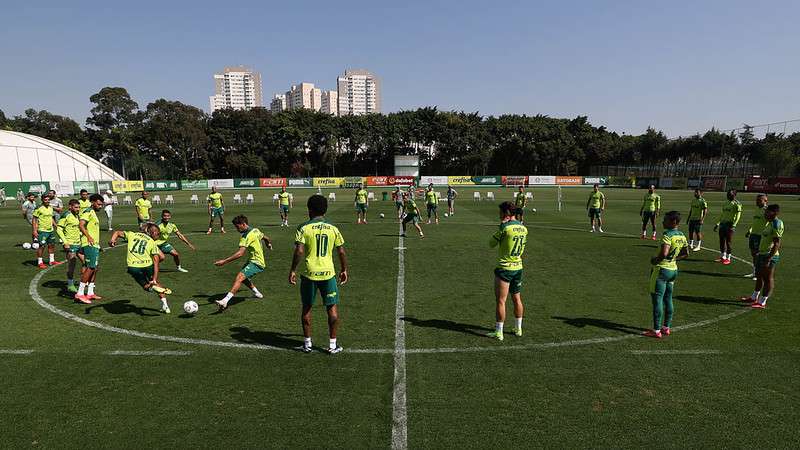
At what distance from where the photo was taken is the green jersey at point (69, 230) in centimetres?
1052

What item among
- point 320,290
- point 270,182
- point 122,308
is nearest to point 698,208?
point 320,290

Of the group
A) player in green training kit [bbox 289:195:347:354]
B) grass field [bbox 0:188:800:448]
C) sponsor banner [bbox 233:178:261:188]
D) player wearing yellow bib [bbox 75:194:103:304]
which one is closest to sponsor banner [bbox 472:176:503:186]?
sponsor banner [bbox 233:178:261:188]

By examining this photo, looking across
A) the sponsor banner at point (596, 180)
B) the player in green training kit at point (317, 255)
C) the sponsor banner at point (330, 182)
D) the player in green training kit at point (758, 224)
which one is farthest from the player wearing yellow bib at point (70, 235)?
the sponsor banner at point (596, 180)

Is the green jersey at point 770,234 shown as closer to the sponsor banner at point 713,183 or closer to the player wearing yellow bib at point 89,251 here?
the player wearing yellow bib at point 89,251

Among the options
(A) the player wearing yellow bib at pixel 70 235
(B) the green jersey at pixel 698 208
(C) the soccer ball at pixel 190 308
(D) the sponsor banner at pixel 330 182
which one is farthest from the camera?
(D) the sponsor banner at pixel 330 182

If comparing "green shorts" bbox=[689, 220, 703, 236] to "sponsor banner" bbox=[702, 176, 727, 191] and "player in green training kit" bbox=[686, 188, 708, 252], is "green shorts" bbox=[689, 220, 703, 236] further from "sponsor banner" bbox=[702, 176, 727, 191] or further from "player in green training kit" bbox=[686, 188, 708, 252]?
"sponsor banner" bbox=[702, 176, 727, 191]

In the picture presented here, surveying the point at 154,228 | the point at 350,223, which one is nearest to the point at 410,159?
the point at 350,223

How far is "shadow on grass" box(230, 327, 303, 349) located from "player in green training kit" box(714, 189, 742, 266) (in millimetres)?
12959

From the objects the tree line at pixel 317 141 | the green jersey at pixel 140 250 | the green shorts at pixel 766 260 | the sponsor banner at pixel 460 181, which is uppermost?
the tree line at pixel 317 141

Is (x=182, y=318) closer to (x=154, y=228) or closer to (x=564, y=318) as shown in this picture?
(x=154, y=228)

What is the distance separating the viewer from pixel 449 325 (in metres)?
8.02

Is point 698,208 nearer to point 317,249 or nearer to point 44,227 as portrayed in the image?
point 317,249

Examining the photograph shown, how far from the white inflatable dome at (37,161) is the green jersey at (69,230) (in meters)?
76.3

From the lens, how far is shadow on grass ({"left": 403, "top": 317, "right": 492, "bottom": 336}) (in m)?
7.70
